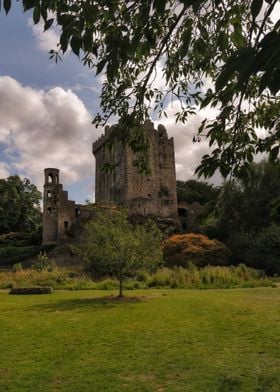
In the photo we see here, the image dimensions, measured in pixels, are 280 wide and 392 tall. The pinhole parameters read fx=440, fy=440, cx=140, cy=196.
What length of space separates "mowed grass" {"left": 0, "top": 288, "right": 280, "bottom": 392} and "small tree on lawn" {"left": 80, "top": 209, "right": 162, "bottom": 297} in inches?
145

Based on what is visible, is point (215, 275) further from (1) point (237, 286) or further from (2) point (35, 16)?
(2) point (35, 16)

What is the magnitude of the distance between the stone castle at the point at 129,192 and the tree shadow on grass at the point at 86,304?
1303 inches

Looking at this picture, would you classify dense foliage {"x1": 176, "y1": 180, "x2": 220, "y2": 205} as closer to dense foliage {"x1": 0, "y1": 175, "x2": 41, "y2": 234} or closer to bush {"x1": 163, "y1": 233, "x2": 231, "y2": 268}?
dense foliage {"x1": 0, "y1": 175, "x2": 41, "y2": 234}

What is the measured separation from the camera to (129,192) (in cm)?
5431

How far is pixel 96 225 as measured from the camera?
16.7m

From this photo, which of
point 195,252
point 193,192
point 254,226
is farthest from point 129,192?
point 195,252

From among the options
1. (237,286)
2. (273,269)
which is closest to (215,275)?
(237,286)

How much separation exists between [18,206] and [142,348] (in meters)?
53.0

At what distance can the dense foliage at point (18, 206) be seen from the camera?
57812 millimetres

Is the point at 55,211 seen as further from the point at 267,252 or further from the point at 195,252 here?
the point at 267,252

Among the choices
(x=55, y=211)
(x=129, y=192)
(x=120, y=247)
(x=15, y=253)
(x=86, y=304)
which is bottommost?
(x=86, y=304)

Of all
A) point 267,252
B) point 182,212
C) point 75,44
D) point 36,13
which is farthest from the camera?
point 182,212

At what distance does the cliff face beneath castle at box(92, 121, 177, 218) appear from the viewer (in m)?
53.5

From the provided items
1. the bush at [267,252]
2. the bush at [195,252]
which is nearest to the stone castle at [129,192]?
the bush at [195,252]
